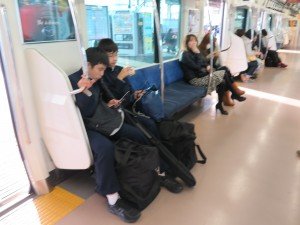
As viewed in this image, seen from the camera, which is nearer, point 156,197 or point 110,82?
point 156,197

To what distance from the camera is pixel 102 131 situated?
2211 millimetres

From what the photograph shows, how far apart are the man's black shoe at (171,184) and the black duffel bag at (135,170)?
0.26 meters

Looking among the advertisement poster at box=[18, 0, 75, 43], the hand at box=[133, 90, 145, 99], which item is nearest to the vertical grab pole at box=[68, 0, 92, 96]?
the advertisement poster at box=[18, 0, 75, 43]

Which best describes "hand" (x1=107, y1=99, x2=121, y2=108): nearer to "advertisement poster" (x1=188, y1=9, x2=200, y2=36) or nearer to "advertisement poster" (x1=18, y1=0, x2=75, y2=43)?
"advertisement poster" (x1=18, y1=0, x2=75, y2=43)

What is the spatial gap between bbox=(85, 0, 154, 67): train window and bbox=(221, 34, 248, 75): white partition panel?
1.84 m

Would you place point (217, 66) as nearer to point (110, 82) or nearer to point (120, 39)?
point (120, 39)

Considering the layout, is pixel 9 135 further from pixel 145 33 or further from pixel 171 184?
pixel 145 33

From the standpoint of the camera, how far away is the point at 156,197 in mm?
2316

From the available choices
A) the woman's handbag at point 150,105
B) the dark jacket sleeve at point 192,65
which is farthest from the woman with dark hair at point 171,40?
the woman's handbag at point 150,105

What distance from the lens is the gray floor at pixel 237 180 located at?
2092 mm

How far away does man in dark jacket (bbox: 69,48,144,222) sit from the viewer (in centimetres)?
200

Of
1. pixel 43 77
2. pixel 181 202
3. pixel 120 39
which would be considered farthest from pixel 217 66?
pixel 43 77

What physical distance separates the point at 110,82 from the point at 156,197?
1122 millimetres

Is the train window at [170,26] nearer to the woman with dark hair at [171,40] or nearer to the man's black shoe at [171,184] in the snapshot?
the woman with dark hair at [171,40]
